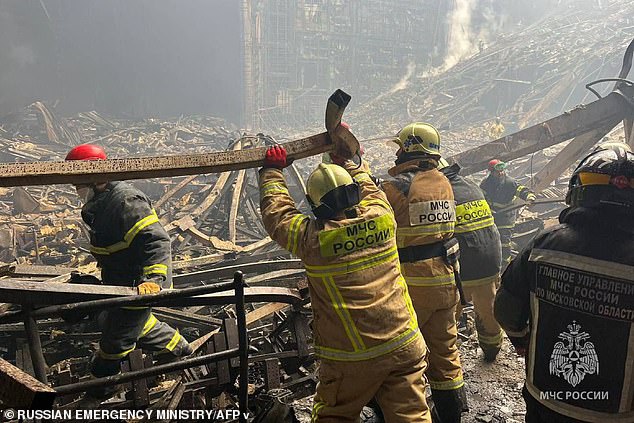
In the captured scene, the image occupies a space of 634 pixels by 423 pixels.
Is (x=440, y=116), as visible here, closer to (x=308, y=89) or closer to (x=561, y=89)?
(x=561, y=89)

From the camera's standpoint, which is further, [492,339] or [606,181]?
[492,339]

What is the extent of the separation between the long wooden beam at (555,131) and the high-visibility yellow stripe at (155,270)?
532 cm

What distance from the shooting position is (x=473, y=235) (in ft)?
12.6

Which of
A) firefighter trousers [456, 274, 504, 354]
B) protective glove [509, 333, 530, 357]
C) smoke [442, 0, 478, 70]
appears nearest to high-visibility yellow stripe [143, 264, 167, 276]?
protective glove [509, 333, 530, 357]

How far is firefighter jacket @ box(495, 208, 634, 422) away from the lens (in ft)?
5.49

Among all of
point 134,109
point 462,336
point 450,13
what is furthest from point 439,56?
point 462,336

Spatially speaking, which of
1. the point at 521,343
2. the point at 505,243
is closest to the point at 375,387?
Result: the point at 521,343

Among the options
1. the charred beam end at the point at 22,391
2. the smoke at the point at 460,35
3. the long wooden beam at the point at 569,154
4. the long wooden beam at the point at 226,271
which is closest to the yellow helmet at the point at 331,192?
the charred beam end at the point at 22,391

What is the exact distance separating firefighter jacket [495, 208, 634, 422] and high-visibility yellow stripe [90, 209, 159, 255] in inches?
98.9

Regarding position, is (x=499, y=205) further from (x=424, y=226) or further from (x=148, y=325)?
(x=148, y=325)

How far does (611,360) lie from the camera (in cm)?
169

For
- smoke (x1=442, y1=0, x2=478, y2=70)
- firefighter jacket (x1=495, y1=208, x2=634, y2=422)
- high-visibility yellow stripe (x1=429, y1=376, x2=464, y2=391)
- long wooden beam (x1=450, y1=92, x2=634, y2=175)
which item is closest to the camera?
firefighter jacket (x1=495, y1=208, x2=634, y2=422)

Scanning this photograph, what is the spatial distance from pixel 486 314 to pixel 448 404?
1306 millimetres

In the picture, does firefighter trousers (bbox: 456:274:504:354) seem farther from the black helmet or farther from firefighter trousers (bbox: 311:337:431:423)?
the black helmet
